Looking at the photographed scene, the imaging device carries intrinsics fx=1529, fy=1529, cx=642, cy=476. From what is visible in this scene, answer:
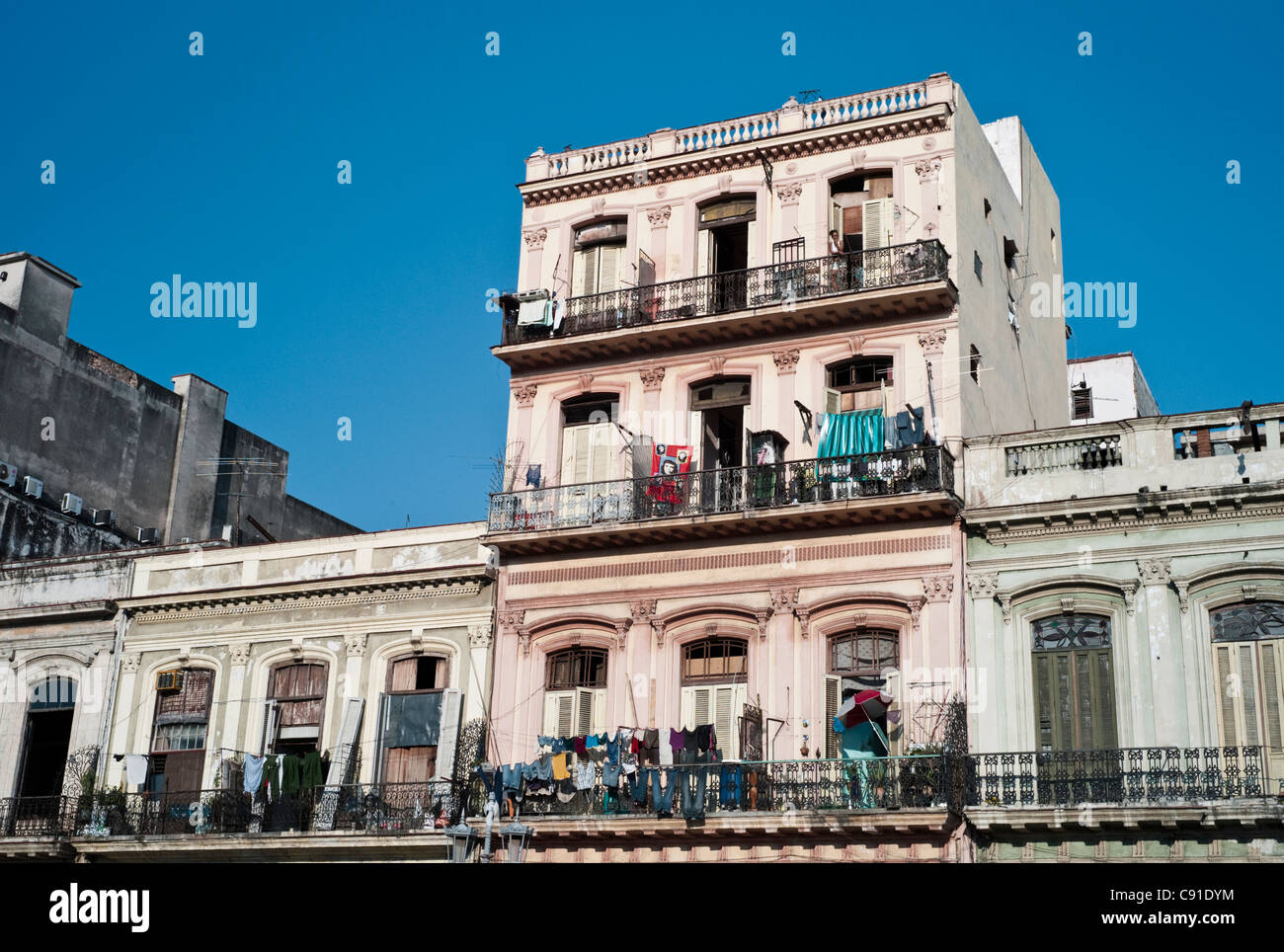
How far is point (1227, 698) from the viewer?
21.3m

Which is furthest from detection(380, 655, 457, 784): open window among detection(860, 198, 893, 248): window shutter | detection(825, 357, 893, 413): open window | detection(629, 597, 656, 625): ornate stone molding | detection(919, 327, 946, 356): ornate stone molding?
detection(860, 198, 893, 248): window shutter

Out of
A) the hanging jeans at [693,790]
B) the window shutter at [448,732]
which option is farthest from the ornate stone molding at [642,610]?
the window shutter at [448,732]

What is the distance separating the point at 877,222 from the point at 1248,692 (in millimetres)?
10096

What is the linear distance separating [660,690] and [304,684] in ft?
23.8

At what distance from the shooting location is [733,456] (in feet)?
88.0

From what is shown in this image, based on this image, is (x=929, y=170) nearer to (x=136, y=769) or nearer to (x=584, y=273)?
(x=584, y=273)

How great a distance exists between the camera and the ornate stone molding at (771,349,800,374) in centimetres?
2608

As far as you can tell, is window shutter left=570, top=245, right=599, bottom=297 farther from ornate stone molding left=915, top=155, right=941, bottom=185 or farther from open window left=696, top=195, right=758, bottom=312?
ornate stone molding left=915, top=155, right=941, bottom=185

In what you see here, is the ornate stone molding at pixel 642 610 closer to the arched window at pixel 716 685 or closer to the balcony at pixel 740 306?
the arched window at pixel 716 685

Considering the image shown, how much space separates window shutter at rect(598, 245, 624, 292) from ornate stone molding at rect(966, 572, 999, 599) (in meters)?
8.95
